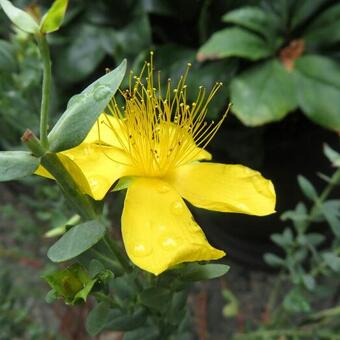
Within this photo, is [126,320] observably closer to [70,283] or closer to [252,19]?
[70,283]

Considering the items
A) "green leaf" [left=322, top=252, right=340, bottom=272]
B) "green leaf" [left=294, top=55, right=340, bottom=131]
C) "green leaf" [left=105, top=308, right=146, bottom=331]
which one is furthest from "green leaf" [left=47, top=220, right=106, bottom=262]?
"green leaf" [left=294, top=55, right=340, bottom=131]

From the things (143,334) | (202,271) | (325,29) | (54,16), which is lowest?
(325,29)

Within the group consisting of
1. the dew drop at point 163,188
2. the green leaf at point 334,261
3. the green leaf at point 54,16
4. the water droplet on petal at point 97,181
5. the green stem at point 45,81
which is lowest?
the green leaf at point 334,261

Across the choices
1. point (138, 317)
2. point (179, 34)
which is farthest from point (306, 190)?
point (179, 34)

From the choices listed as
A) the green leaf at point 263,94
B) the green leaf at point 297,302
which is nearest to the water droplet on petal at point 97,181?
the green leaf at point 297,302

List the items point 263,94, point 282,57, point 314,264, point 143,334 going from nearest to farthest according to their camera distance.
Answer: point 143,334 < point 314,264 < point 263,94 < point 282,57

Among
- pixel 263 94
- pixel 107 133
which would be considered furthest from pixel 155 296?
pixel 263 94

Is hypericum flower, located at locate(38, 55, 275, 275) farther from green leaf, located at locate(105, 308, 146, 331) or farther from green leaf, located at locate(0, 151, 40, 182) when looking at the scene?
green leaf, located at locate(105, 308, 146, 331)

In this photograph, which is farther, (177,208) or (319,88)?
(319,88)

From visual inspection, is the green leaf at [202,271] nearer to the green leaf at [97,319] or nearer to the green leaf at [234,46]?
the green leaf at [97,319]
